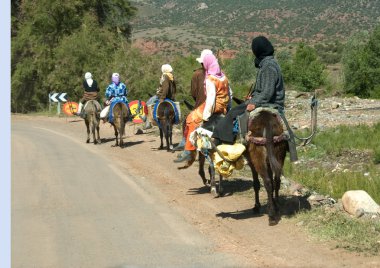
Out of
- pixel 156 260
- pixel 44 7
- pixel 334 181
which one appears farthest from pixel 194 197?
pixel 44 7

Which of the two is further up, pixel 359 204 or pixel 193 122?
pixel 193 122

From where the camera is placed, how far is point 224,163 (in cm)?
1015

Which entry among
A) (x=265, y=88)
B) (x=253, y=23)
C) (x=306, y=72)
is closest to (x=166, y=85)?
(x=265, y=88)

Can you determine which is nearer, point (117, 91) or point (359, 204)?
point (359, 204)

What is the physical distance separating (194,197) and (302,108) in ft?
72.9

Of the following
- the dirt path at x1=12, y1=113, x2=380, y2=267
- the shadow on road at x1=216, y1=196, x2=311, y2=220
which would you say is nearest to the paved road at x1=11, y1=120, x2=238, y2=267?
the dirt path at x1=12, y1=113, x2=380, y2=267

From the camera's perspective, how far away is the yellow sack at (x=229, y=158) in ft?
32.8

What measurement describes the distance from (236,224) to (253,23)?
122 m

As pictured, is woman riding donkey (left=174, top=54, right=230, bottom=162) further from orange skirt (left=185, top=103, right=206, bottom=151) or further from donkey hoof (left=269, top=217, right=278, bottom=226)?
donkey hoof (left=269, top=217, right=278, bottom=226)

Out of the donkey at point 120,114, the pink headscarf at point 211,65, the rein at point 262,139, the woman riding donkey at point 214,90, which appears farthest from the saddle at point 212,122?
the donkey at point 120,114

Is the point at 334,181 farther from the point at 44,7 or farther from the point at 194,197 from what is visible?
the point at 44,7

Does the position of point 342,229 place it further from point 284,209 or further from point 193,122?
point 193,122

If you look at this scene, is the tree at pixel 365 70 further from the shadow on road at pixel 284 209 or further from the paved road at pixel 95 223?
the shadow on road at pixel 284 209

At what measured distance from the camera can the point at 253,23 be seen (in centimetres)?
12900
